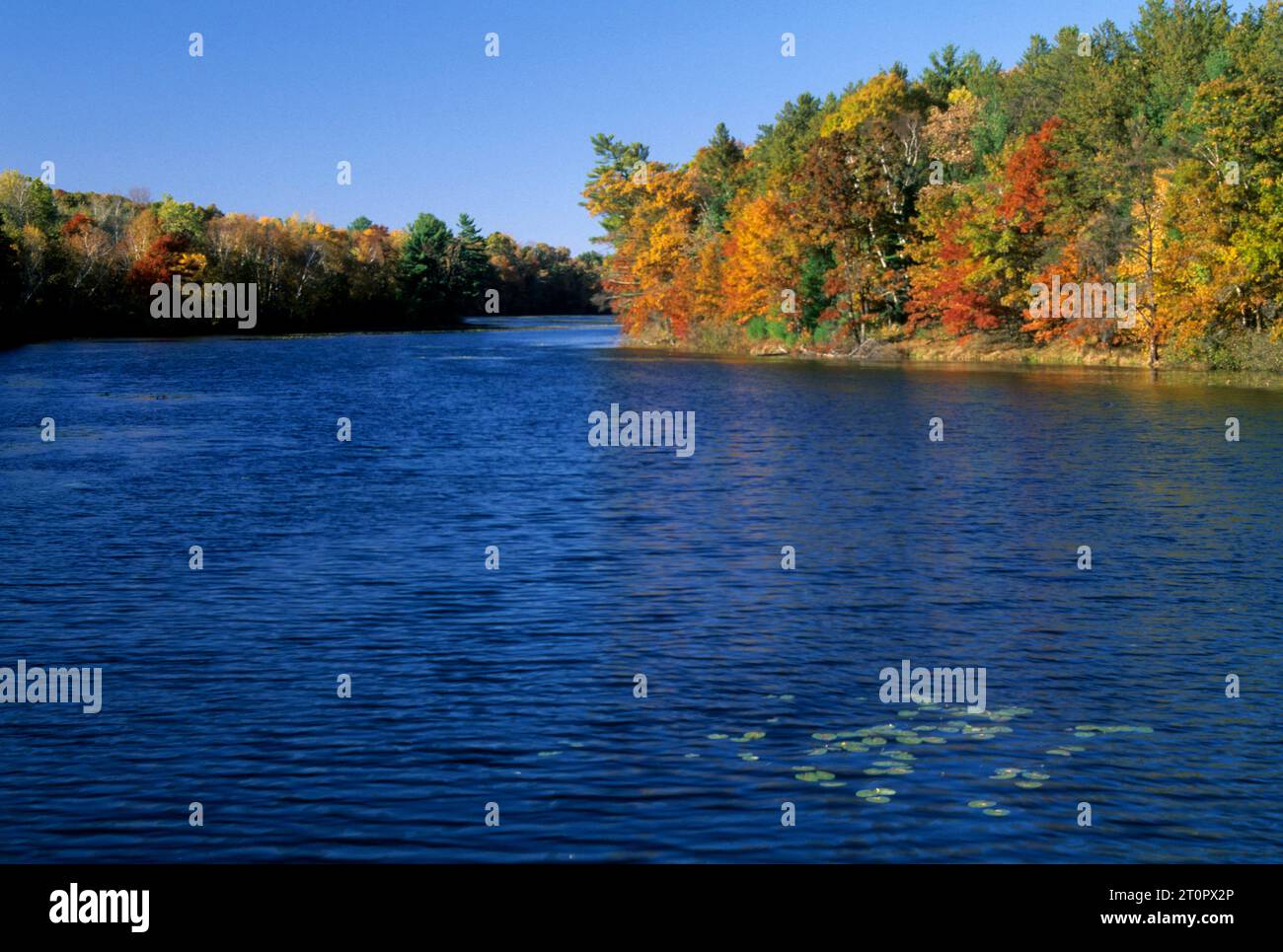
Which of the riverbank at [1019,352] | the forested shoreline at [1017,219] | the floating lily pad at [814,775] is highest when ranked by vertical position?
the forested shoreline at [1017,219]

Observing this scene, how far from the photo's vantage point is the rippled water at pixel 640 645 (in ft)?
41.7

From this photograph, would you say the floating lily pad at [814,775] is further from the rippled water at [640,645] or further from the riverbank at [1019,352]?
the riverbank at [1019,352]

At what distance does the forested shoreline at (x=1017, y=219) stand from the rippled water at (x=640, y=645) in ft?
95.0

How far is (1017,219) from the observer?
8588 cm

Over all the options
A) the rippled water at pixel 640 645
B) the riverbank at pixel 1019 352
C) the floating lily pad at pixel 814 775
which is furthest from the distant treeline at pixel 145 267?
the floating lily pad at pixel 814 775

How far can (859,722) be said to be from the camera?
616 inches

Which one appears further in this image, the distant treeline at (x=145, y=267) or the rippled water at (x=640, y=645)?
the distant treeline at (x=145, y=267)

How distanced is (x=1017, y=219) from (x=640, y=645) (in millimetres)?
72897

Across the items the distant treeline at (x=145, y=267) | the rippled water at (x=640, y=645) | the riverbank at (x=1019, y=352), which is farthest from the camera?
the distant treeline at (x=145, y=267)

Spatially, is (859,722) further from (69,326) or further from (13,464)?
(69,326)

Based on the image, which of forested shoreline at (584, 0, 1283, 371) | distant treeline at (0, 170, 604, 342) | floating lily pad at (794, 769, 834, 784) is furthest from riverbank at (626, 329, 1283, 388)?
floating lily pad at (794, 769, 834, 784)

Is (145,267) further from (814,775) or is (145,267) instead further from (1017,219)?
(814,775)

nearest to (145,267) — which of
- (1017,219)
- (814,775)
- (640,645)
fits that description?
(1017,219)

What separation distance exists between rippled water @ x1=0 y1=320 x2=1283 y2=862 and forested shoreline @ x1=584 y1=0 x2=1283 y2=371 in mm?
28970
